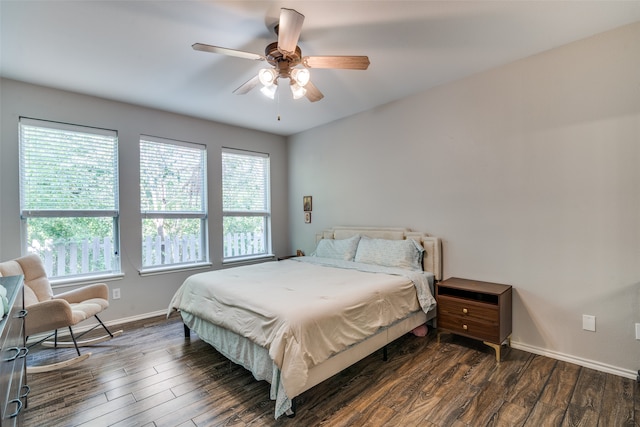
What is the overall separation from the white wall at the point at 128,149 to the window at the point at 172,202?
10 centimetres

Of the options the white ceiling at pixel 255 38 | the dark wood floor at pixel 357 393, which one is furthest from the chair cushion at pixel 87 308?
the white ceiling at pixel 255 38

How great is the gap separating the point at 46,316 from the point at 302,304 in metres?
2.12

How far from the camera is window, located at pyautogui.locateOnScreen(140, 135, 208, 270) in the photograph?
371cm

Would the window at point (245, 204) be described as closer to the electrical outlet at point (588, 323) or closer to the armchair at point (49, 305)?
the armchair at point (49, 305)

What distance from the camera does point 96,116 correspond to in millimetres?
3332

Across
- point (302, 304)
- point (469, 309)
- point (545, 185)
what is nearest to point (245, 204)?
point (302, 304)

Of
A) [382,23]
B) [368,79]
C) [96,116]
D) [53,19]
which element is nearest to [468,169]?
[368,79]

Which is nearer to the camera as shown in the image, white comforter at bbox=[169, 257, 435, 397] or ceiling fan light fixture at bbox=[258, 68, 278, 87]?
white comforter at bbox=[169, 257, 435, 397]

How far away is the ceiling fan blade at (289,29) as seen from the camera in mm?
1646

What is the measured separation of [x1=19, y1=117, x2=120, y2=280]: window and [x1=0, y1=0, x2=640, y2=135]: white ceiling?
55 centimetres

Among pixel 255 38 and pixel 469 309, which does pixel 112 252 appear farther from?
pixel 469 309

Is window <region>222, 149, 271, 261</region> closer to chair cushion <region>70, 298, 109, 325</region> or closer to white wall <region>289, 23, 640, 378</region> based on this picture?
chair cushion <region>70, 298, 109, 325</region>

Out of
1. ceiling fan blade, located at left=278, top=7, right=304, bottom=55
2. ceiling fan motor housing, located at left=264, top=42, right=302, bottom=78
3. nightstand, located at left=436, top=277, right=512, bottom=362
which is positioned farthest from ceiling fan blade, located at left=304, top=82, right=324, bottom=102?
nightstand, located at left=436, top=277, right=512, bottom=362

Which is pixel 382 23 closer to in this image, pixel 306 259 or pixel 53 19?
pixel 53 19
